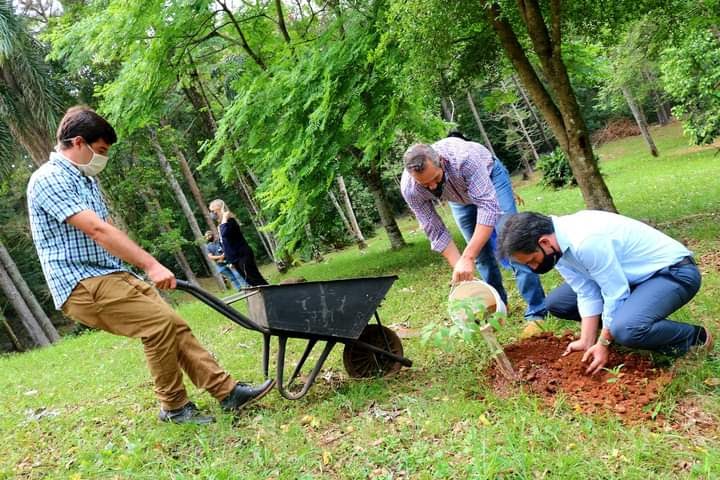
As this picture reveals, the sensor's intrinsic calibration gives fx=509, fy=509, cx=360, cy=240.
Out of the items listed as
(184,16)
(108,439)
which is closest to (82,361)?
(108,439)

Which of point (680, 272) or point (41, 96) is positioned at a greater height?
point (41, 96)

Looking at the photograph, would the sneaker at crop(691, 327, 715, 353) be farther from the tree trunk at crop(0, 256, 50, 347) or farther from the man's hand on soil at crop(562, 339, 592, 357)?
the tree trunk at crop(0, 256, 50, 347)

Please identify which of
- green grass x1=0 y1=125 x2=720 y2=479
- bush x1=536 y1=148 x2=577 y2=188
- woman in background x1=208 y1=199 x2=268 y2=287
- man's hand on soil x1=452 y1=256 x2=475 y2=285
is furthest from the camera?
bush x1=536 y1=148 x2=577 y2=188

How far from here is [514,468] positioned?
7.46 ft

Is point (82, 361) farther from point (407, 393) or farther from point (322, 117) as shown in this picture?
point (407, 393)

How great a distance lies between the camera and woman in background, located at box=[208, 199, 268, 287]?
314 inches

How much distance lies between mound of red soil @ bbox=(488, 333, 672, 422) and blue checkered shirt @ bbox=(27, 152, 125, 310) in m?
2.65

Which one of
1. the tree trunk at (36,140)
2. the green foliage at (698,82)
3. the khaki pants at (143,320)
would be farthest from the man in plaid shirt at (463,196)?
the green foliage at (698,82)

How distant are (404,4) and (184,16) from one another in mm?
3771

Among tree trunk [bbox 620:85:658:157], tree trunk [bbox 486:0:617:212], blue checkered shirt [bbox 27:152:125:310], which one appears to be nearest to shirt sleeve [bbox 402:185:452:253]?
blue checkered shirt [bbox 27:152:125:310]

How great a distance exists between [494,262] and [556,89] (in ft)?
10.3

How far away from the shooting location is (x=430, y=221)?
370cm

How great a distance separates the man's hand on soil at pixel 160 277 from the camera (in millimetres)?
2936

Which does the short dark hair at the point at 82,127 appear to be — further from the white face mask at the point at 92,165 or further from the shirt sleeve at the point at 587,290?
the shirt sleeve at the point at 587,290
